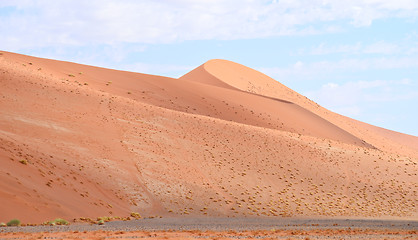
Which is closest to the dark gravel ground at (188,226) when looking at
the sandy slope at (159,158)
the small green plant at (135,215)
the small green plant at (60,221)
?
the small green plant at (60,221)

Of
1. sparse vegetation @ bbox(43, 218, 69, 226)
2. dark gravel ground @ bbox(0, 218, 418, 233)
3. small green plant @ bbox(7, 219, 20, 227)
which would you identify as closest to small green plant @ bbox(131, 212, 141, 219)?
dark gravel ground @ bbox(0, 218, 418, 233)

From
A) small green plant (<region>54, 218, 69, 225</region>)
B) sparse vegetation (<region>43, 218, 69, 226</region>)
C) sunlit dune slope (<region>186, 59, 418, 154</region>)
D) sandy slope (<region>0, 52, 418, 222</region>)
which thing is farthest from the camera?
sunlit dune slope (<region>186, 59, 418, 154</region>)

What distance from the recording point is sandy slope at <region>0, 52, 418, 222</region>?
3625cm

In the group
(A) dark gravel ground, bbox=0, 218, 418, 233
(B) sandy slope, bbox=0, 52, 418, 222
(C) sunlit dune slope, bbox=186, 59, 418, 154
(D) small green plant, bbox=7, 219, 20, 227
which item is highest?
(C) sunlit dune slope, bbox=186, 59, 418, 154

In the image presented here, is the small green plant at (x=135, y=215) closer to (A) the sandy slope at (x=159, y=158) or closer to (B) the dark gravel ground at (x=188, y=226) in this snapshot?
(A) the sandy slope at (x=159, y=158)

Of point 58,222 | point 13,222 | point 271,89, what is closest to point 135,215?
point 58,222

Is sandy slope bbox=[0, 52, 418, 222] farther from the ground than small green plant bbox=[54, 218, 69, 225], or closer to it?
farther from the ground

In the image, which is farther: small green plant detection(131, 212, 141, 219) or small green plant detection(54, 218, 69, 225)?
small green plant detection(131, 212, 141, 219)

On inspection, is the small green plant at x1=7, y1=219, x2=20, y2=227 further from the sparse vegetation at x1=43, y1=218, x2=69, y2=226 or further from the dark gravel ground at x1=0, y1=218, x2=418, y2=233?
the sparse vegetation at x1=43, y1=218, x2=69, y2=226

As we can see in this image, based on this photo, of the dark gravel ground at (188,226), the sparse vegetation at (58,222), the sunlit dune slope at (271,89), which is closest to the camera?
the dark gravel ground at (188,226)

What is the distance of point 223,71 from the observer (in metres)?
88.5

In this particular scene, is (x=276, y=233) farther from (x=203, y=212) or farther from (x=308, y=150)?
(x=308, y=150)

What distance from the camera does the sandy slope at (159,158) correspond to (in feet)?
119

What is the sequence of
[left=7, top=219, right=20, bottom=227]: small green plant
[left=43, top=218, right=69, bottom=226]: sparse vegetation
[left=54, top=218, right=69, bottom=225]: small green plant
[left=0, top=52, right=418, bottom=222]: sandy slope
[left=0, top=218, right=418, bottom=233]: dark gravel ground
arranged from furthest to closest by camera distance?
[left=0, top=52, right=418, bottom=222]: sandy slope
[left=54, top=218, right=69, bottom=225]: small green plant
[left=43, top=218, right=69, bottom=226]: sparse vegetation
[left=7, top=219, right=20, bottom=227]: small green plant
[left=0, top=218, right=418, bottom=233]: dark gravel ground
